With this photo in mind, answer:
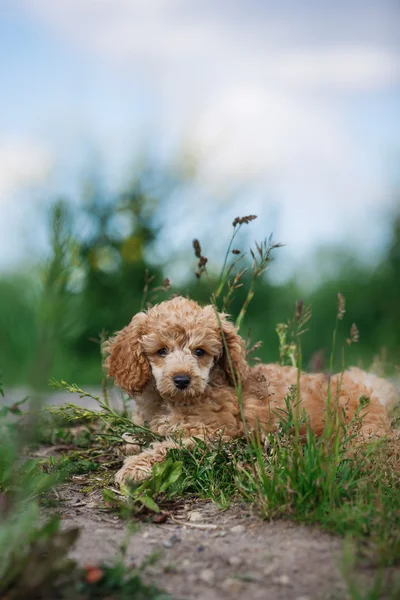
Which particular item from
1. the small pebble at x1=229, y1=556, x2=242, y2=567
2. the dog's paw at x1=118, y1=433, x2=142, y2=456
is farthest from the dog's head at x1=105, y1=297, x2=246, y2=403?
the small pebble at x1=229, y1=556, x2=242, y2=567

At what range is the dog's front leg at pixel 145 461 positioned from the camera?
424 cm

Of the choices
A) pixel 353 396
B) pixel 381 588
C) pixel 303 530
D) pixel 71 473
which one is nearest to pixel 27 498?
pixel 71 473

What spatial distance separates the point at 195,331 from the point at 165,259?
198 inches

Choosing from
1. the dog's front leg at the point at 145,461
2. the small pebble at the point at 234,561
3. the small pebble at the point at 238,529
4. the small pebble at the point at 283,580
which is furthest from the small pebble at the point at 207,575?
the dog's front leg at the point at 145,461

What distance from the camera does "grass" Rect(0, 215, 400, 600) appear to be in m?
2.67

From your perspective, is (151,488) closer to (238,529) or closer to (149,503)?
(149,503)

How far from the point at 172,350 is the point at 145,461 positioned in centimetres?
79

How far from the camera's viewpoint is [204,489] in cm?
416

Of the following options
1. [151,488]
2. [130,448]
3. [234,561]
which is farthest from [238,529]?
[130,448]

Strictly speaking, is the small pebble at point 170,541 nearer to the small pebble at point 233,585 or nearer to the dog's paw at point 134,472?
the small pebble at point 233,585

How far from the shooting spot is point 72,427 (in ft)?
20.4

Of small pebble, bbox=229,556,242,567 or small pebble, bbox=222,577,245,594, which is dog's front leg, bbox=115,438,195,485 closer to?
small pebble, bbox=229,556,242,567

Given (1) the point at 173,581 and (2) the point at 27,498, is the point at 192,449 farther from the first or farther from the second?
(1) the point at 173,581

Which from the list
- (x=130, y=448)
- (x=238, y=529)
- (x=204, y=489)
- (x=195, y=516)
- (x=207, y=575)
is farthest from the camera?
(x=130, y=448)
